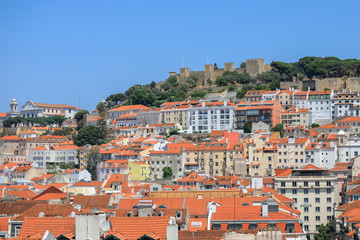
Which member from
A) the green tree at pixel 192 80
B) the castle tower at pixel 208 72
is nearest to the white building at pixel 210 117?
the green tree at pixel 192 80

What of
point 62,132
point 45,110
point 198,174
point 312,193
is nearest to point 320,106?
point 198,174

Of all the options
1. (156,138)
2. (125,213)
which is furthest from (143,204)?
(156,138)

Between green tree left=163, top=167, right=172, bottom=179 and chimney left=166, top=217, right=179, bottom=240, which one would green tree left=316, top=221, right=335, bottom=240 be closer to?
chimney left=166, top=217, right=179, bottom=240

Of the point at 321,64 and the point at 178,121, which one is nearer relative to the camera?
the point at 178,121

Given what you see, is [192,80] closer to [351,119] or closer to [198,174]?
[351,119]

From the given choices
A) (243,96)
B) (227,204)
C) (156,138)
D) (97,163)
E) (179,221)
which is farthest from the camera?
(243,96)

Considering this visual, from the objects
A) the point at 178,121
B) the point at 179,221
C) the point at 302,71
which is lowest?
the point at 179,221

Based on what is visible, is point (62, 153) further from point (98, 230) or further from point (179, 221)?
point (98, 230)

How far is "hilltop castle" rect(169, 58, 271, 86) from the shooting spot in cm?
13438

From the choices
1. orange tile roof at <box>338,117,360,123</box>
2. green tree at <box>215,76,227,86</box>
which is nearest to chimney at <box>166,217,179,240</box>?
orange tile roof at <box>338,117,360,123</box>

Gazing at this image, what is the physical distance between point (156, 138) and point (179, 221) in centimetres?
6668

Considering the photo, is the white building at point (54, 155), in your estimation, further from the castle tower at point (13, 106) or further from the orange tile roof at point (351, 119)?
the castle tower at point (13, 106)

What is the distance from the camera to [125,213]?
111ft

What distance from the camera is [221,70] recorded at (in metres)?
140
